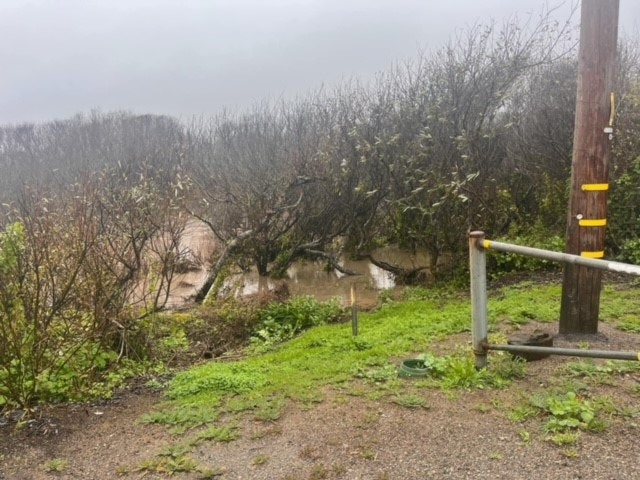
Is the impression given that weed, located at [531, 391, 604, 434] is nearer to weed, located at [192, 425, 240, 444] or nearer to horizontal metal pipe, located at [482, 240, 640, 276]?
horizontal metal pipe, located at [482, 240, 640, 276]

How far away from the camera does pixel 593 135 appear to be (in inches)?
169

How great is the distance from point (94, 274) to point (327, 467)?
9.86ft

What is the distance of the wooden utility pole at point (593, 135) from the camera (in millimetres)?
4234

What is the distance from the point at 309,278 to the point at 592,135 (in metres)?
8.57

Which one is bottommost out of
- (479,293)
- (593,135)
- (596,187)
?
(479,293)

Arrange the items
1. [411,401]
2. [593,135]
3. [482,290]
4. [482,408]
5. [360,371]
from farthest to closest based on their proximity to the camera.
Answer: [593,135], [360,371], [482,290], [411,401], [482,408]

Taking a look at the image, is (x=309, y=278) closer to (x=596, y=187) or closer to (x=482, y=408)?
(x=596, y=187)

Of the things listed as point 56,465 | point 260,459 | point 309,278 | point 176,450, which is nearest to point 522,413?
point 260,459

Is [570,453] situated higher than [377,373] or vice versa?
[570,453]

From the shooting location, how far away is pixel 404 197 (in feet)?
33.3

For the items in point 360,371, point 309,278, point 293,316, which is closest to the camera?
point 360,371

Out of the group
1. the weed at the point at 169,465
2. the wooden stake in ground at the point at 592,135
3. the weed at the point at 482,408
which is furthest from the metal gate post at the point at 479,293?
the weed at the point at 169,465

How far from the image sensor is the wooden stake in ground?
→ 4234mm

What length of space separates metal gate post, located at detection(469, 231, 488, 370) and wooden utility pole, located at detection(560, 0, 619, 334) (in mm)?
1274
